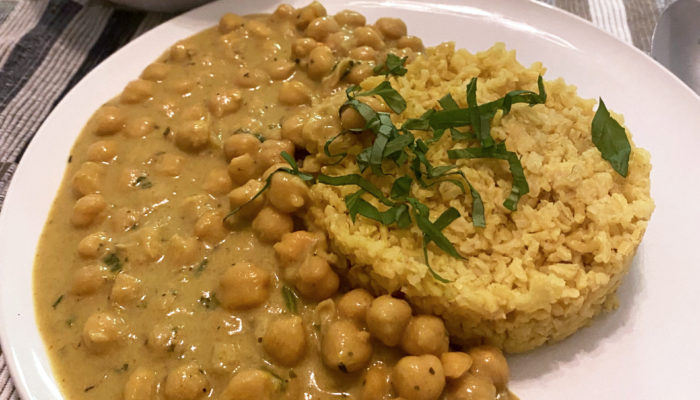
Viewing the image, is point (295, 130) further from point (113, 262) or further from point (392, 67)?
point (113, 262)

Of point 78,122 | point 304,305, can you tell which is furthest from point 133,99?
point 304,305

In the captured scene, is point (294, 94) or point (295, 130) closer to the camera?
point (295, 130)

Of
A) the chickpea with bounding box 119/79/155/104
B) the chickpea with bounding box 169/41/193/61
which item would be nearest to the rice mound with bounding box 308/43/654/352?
the chickpea with bounding box 119/79/155/104

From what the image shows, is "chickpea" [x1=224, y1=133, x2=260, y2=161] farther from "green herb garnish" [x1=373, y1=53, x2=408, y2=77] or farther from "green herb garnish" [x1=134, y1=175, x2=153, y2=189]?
"green herb garnish" [x1=373, y1=53, x2=408, y2=77]

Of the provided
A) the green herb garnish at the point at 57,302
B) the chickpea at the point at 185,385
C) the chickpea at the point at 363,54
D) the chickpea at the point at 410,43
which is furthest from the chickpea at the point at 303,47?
the chickpea at the point at 185,385

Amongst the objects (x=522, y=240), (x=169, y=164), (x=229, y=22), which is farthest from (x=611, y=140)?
(x=229, y=22)
